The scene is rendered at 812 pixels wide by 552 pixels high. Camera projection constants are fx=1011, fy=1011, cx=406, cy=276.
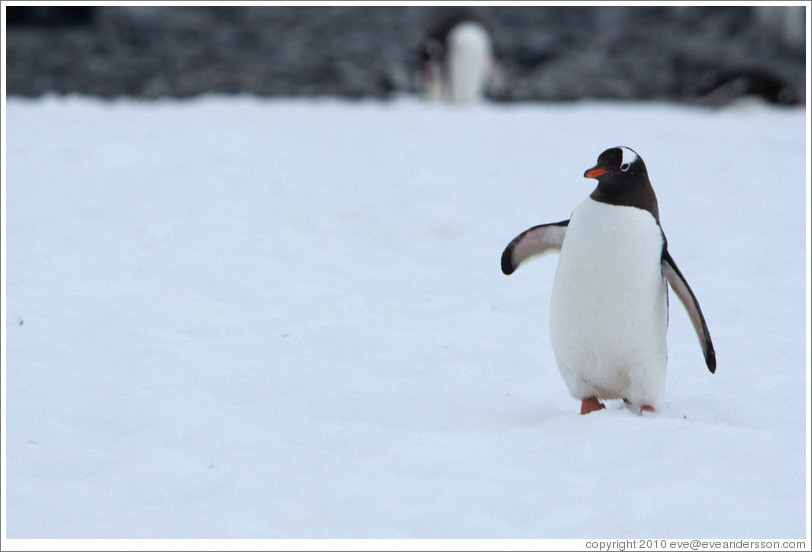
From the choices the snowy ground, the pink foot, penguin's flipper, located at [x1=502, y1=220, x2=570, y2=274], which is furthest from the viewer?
penguin's flipper, located at [x1=502, y1=220, x2=570, y2=274]

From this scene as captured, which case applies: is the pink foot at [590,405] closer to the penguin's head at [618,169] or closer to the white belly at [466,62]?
the penguin's head at [618,169]

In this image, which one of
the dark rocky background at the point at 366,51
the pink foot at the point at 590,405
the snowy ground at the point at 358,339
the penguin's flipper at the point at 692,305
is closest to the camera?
the snowy ground at the point at 358,339

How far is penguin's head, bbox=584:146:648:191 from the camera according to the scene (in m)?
2.72

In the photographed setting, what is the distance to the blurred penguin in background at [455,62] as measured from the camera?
9172 millimetres

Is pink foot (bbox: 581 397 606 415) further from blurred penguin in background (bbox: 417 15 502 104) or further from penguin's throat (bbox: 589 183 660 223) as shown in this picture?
blurred penguin in background (bbox: 417 15 502 104)

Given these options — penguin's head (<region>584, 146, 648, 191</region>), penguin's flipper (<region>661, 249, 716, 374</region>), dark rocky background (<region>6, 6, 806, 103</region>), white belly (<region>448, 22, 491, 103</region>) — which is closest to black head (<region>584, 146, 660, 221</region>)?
penguin's head (<region>584, 146, 648, 191</region>)

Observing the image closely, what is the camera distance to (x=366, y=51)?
12.6m

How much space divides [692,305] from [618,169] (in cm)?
42

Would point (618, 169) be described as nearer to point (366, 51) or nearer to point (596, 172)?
point (596, 172)

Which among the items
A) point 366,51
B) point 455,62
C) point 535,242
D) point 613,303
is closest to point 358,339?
point 535,242

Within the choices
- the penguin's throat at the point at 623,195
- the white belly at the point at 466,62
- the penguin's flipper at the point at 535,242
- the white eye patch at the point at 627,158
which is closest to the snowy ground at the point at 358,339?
the penguin's flipper at the point at 535,242

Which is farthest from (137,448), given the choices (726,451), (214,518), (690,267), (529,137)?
(529,137)

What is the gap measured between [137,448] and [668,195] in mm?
3712

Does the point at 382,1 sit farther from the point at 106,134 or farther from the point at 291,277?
the point at 291,277
